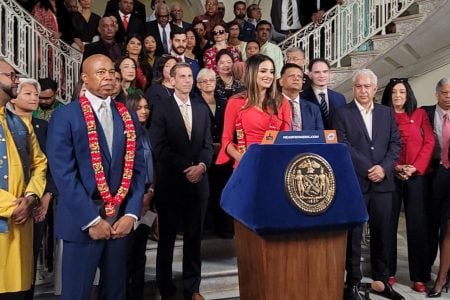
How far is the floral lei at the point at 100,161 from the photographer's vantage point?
6.59 ft

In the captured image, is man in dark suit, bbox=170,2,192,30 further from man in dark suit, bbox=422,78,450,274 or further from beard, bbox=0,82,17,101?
beard, bbox=0,82,17,101

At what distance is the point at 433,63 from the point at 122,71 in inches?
174

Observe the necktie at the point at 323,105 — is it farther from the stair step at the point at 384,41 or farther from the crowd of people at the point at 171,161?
the stair step at the point at 384,41

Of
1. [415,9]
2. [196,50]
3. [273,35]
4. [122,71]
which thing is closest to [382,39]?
[415,9]

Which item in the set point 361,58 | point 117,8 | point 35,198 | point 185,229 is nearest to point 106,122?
point 35,198

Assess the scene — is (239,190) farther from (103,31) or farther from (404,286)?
(103,31)

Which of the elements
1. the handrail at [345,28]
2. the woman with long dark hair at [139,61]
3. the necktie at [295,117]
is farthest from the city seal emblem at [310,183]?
the handrail at [345,28]

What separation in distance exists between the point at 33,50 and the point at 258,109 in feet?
12.7

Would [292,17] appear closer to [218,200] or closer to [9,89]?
[218,200]

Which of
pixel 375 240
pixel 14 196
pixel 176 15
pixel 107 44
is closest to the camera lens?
pixel 14 196

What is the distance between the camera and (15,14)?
5277mm

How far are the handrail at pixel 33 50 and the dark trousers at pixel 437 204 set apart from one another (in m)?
4.35

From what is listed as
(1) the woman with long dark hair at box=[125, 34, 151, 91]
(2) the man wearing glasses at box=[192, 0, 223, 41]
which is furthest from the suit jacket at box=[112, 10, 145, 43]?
(1) the woman with long dark hair at box=[125, 34, 151, 91]

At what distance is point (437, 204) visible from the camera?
10.8 feet
